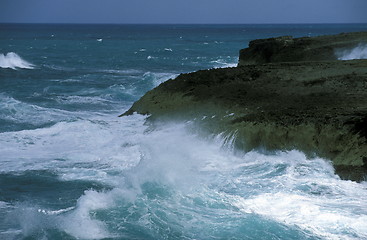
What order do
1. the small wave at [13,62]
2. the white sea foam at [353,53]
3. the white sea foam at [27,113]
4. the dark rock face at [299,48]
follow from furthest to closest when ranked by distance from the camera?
the small wave at [13,62] → the dark rock face at [299,48] → the white sea foam at [353,53] → the white sea foam at [27,113]

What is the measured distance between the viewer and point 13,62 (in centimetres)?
4719

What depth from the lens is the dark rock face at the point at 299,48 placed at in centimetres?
2552

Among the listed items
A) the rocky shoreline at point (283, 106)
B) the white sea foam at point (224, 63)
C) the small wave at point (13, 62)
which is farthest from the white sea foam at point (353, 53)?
the small wave at point (13, 62)

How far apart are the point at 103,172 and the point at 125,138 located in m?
3.29

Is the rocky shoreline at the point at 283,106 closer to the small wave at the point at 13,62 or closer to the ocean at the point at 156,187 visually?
the ocean at the point at 156,187

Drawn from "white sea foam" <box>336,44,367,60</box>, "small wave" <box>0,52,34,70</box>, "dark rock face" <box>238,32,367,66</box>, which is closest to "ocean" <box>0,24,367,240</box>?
"dark rock face" <box>238,32,367,66</box>

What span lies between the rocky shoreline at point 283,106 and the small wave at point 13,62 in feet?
92.5

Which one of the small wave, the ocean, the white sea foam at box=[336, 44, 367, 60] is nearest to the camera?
the ocean

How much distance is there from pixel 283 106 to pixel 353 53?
10031 mm

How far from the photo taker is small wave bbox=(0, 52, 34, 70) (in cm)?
4547

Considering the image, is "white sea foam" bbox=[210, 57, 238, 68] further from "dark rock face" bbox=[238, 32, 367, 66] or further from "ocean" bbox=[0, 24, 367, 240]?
"ocean" bbox=[0, 24, 367, 240]

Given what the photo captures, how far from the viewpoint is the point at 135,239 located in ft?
33.6

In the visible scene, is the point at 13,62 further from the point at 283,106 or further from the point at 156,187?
the point at 156,187

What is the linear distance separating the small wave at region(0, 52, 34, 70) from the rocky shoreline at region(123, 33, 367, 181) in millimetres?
28185
